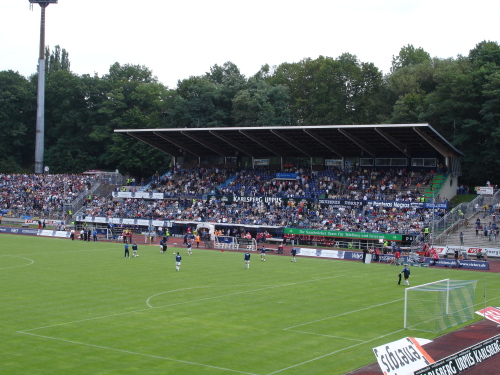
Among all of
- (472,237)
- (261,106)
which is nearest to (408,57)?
(261,106)

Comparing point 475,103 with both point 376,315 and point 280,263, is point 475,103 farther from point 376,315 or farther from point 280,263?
point 376,315

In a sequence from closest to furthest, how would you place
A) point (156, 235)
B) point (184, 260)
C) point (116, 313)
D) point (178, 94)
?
point (116, 313), point (184, 260), point (156, 235), point (178, 94)

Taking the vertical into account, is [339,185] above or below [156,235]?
above

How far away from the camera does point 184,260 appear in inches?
1855

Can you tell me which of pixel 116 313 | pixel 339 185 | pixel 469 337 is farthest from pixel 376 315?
pixel 339 185

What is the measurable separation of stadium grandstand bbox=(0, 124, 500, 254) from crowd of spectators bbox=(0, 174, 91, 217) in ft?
0.55

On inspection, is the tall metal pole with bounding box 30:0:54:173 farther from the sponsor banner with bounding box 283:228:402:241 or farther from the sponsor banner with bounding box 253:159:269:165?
the sponsor banner with bounding box 283:228:402:241

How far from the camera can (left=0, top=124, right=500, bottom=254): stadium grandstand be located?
6056 centimetres

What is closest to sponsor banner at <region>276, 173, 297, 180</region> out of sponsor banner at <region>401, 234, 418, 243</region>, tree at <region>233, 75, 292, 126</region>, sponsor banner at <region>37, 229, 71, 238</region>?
tree at <region>233, 75, 292, 126</region>

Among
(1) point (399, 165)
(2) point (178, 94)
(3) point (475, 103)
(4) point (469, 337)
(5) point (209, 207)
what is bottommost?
(4) point (469, 337)

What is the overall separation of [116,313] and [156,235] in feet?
136

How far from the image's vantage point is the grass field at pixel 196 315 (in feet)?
63.0

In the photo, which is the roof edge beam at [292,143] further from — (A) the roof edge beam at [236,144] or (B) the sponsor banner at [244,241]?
(B) the sponsor banner at [244,241]

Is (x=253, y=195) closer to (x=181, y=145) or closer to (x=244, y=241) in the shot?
(x=244, y=241)
